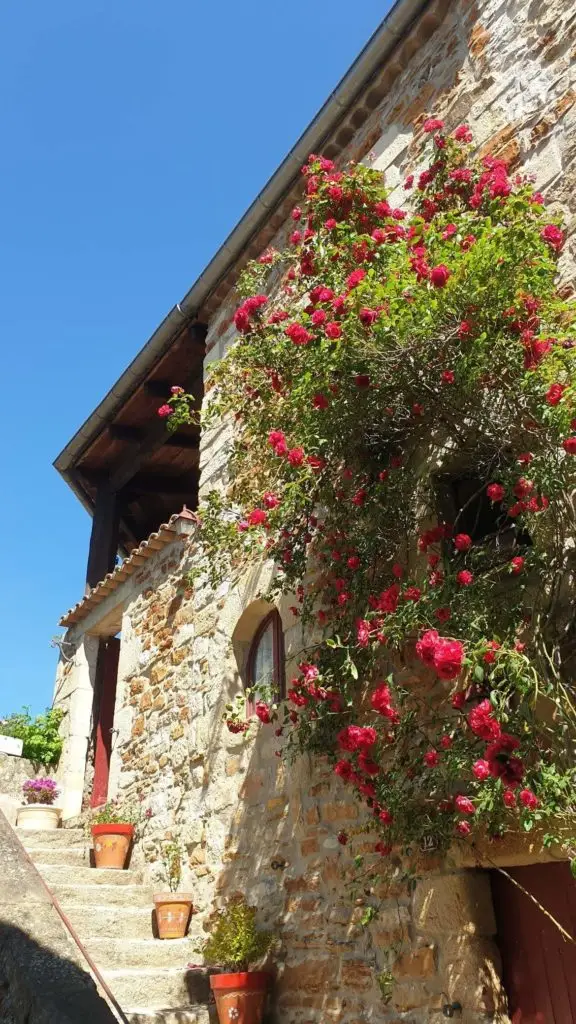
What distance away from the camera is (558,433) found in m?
3.11

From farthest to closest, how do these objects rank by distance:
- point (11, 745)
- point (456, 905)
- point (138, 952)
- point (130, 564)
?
point (11, 745)
point (130, 564)
point (138, 952)
point (456, 905)

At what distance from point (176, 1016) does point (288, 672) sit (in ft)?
6.01

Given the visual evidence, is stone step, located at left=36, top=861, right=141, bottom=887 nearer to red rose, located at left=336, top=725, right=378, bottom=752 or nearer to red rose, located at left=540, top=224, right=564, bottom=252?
red rose, located at left=336, top=725, right=378, bottom=752

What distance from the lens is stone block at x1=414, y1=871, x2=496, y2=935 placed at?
333 centimetres

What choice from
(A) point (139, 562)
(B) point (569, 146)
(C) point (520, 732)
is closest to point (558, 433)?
(C) point (520, 732)

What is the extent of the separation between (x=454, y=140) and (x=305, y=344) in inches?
67.0

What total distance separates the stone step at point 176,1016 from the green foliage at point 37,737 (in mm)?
3938

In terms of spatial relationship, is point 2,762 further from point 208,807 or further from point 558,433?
point 558,433

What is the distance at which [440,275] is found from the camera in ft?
10.6

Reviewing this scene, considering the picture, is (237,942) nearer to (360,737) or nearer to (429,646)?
(360,737)

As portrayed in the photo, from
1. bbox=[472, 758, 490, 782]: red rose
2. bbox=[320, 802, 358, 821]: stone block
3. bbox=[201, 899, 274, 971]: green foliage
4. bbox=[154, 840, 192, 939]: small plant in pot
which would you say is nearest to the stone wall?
bbox=[154, 840, 192, 939]: small plant in pot

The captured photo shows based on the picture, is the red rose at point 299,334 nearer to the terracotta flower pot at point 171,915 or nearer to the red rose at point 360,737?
the red rose at point 360,737

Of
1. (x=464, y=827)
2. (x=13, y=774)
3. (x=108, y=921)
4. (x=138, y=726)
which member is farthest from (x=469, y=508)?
(x=13, y=774)

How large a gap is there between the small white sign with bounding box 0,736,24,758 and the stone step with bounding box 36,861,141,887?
6.73 ft
